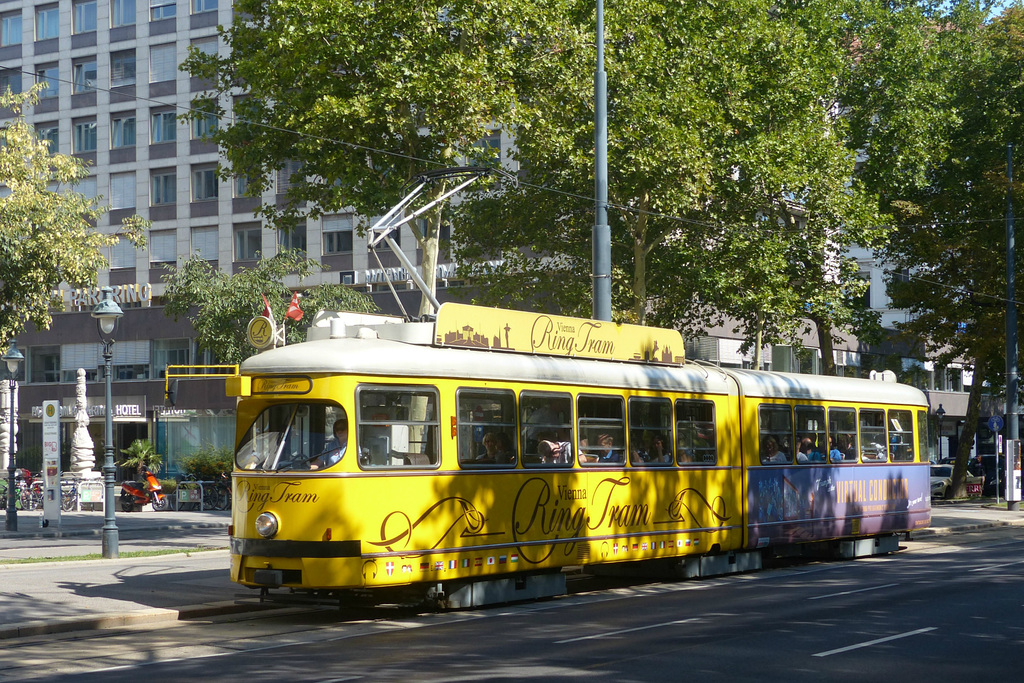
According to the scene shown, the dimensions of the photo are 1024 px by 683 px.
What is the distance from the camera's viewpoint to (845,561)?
2180cm

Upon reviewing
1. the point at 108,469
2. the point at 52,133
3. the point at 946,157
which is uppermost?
the point at 52,133

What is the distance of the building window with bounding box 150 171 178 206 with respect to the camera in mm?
58062

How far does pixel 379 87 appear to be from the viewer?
23.9 m

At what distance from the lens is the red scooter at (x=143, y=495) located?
37.4 metres

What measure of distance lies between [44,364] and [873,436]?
46.0 meters

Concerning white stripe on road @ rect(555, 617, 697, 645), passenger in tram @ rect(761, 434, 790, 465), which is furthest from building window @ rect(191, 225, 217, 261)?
white stripe on road @ rect(555, 617, 697, 645)

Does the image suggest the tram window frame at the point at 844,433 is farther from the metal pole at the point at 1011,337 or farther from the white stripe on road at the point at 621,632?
the metal pole at the point at 1011,337

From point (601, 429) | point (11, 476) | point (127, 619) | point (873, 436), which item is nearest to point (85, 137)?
point (11, 476)

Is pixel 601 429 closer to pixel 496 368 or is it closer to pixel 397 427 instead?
pixel 496 368

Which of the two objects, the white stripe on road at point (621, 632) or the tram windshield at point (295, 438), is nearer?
the white stripe on road at point (621, 632)

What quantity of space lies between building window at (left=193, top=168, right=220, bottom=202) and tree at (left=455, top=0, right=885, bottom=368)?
26.6 meters

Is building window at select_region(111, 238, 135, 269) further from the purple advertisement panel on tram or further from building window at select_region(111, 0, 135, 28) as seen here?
the purple advertisement panel on tram

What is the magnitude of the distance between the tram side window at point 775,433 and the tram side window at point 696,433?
137cm

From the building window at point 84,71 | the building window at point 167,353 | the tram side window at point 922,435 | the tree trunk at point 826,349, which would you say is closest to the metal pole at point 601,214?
the tram side window at point 922,435
